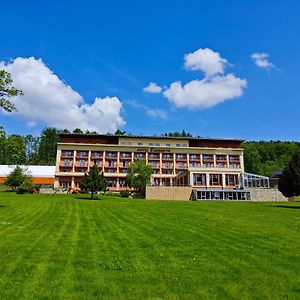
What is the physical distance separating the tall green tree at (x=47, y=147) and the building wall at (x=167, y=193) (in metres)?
91.1

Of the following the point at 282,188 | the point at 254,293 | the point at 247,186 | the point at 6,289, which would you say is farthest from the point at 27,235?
the point at 247,186

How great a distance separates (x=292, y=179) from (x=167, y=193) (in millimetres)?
29040

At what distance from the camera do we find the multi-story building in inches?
3996

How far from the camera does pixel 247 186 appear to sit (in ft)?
257

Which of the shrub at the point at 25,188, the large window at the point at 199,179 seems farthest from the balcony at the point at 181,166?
the shrub at the point at 25,188

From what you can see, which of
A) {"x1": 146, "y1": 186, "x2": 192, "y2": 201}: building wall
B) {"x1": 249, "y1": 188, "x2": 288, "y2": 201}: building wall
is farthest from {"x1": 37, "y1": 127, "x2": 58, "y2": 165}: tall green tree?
{"x1": 249, "y1": 188, "x2": 288, "y2": 201}: building wall

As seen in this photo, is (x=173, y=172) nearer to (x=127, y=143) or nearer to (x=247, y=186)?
(x=127, y=143)

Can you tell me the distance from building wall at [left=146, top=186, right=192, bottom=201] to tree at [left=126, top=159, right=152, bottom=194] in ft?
19.4

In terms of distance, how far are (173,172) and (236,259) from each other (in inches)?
3654

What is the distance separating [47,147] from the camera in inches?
5881

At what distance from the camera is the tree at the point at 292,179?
140 ft

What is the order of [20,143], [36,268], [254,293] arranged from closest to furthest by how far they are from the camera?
[254,293]
[36,268]
[20,143]

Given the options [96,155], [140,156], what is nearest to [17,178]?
[96,155]

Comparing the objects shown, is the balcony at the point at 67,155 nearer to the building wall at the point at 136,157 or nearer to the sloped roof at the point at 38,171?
the building wall at the point at 136,157
